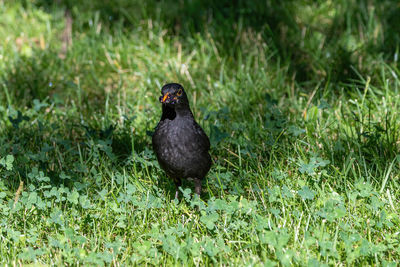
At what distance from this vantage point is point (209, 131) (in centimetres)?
449

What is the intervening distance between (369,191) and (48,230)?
A: 87.4 inches

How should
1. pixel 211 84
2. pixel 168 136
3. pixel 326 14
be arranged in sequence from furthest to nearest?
pixel 326 14, pixel 211 84, pixel 168 136

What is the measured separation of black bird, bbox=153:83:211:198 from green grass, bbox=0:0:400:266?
216 millimetres

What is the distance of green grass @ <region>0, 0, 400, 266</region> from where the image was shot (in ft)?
10.1

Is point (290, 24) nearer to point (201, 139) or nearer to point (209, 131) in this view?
point (209, 131)

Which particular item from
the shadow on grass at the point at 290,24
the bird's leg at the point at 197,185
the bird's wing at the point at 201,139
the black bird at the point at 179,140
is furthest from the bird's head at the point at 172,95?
the shadow on grass at the point at 290,24

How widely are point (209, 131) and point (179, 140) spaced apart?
3.79ft

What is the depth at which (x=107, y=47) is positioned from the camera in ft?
18.9

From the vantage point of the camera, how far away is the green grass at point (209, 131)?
3.07 meters

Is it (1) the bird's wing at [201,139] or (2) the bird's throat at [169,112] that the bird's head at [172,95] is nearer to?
(2) the bird's throat at [169,112]

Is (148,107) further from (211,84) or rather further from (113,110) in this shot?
(211,84)

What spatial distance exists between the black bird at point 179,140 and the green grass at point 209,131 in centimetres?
22

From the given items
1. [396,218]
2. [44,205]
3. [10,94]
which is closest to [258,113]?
[396,218]

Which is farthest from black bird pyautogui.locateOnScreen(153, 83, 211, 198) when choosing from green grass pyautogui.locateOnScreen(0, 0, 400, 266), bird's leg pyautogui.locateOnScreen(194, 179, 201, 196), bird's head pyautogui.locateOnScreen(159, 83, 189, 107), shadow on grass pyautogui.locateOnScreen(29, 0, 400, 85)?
shadow on grass pyautogui.locateOnScreen(29, 0, 400, 85)
